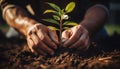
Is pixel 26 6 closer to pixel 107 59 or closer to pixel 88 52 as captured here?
pixel 88 52

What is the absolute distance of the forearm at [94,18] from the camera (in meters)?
2.66

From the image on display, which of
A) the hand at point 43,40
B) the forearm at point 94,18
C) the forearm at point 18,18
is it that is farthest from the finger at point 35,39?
the forearm at point 94,18

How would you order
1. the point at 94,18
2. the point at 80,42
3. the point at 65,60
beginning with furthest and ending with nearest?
the point at 94,18
the point at 80,42
the point at 65,60

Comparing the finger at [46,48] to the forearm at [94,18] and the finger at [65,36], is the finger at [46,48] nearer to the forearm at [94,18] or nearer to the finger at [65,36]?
the finger at [65,36]

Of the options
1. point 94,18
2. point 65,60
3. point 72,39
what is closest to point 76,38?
point 72,39

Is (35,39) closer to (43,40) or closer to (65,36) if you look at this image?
(43,40)

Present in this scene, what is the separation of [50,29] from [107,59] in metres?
0.55

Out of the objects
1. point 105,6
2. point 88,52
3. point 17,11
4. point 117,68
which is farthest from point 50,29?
point 105,6

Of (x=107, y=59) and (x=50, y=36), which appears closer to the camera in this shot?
(x=107, y=59)

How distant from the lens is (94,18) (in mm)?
2807

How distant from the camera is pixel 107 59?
2.00m

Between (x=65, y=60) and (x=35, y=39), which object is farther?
(x=35, y=39)

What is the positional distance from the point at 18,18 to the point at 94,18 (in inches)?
34.0

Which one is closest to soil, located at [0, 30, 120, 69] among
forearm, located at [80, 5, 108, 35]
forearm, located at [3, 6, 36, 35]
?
forearm, located at [80, 5, 108, 35]
